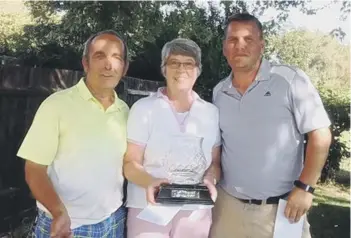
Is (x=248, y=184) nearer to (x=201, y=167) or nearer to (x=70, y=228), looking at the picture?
(x=201, y=167)

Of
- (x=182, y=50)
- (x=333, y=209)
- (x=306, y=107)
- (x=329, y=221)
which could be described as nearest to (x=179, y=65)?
(x=182, y=50)

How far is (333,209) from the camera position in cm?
384

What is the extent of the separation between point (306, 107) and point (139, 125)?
629 mm

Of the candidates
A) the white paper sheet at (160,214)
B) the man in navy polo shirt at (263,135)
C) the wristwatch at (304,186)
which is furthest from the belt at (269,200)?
the white paper sheet at (160,214)

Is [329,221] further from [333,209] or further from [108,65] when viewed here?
[108,65]

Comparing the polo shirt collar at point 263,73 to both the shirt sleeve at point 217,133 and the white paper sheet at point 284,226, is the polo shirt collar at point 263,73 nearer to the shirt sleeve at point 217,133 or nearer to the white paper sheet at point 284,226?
the shirt sleeve at point 217,133

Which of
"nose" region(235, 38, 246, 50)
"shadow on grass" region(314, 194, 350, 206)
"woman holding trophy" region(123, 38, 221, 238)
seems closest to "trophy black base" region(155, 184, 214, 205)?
"woman holding trophy" region(123, 38, 221, 238)

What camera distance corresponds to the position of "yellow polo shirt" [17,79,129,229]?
1524 mm

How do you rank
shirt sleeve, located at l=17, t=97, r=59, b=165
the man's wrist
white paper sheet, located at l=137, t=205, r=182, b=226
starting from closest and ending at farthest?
1. shirt sleeve, located at l=17, t=97, r=59, b=165
2. white paper sheet, located at l=137, t=205, r=182, b=226
3. the man's wrist

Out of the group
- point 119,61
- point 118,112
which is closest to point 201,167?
point 118,112

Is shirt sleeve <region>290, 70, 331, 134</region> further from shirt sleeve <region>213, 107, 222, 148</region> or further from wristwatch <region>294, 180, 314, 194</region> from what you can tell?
shirt sleeve <region>213, 107, 222, 148</region>

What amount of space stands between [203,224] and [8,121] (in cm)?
152

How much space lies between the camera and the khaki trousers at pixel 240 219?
71.8 inches

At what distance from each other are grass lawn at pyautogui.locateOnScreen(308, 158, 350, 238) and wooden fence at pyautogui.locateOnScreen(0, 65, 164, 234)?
2222 mm
